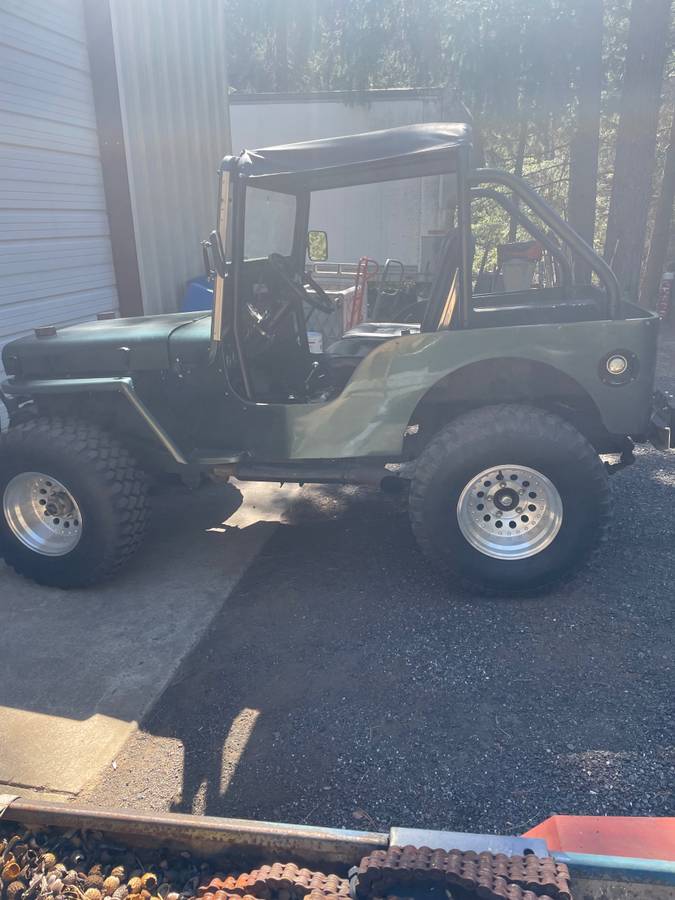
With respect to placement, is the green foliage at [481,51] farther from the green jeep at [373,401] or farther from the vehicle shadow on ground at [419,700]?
the vehicle shadow on ground at [419,700]

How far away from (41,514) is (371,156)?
99.1 inches

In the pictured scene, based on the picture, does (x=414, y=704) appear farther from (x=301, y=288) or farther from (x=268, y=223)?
(x=268, y=223)

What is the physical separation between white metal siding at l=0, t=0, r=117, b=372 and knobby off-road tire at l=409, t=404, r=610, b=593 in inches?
159

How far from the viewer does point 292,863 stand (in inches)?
67.9

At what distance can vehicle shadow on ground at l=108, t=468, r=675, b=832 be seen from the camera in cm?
236

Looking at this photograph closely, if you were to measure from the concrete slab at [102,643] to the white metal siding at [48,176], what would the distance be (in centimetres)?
267

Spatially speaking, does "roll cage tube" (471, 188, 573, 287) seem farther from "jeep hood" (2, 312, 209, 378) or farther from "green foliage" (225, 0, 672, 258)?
"green foliage" (225, 0, 672, 258)

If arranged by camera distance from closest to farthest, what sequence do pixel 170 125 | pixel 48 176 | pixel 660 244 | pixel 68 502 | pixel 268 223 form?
pixel 68 502 → pixel 268 223 → pixel 48 176 → pixel 170 125 → pixel 660 244

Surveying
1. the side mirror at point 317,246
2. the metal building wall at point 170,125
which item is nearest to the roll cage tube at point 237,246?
the side mirror at point 317,246

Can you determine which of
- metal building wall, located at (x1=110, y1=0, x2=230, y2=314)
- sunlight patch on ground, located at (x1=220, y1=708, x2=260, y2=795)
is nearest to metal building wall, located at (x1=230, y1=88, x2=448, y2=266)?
metal building wall, located at (x1=110, y1=0, x2=230, y2=314)

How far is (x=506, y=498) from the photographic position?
3.44m

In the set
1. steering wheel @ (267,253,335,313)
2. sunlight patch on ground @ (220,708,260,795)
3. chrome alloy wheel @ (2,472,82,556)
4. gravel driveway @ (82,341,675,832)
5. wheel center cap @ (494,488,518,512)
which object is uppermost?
steering wheel @ (267,253,335,313)

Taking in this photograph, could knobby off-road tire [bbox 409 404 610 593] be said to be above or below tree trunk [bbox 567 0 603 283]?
below

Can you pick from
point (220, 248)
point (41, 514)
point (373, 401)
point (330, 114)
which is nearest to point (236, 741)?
point (373, 401)
